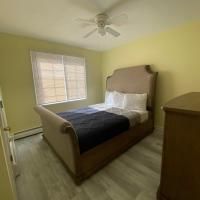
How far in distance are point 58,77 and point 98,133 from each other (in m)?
2.36

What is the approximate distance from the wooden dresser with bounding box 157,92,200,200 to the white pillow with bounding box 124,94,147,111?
1765 mm

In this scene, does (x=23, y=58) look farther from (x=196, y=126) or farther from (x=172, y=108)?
(x=196, y=126)

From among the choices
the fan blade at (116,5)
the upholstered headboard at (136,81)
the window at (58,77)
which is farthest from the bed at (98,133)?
the fan blade at (116,5)

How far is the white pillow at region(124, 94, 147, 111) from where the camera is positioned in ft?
9.27

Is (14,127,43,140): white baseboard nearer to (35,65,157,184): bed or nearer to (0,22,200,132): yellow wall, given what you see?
(0,22,200,132): yellow wall

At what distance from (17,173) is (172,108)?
7.35 ft

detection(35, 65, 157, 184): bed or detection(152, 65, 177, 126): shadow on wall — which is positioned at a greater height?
detection(152, 65, 177, 126): shadow on wall

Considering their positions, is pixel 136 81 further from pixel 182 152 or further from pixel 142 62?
pixel 182 152

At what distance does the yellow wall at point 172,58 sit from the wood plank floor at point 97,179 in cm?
139

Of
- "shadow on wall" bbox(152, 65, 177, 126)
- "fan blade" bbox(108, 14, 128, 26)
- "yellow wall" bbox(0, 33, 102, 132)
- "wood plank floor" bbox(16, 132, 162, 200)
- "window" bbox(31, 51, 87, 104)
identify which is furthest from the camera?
"window" bbox(31, 51, 87, 104)

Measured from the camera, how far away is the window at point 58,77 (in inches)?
121

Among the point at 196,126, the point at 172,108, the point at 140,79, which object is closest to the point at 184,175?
the point at 196,126

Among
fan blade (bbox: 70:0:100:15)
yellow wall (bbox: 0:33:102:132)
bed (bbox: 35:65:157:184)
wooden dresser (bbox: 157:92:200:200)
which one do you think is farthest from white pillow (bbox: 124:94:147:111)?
yellow wall (bbox: 0:33:102:132)

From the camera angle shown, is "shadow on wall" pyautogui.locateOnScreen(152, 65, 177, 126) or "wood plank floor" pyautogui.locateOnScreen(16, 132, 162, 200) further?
"shadow on wall" pyautogui.locateOnScreen(152, 65, 177, 126)
